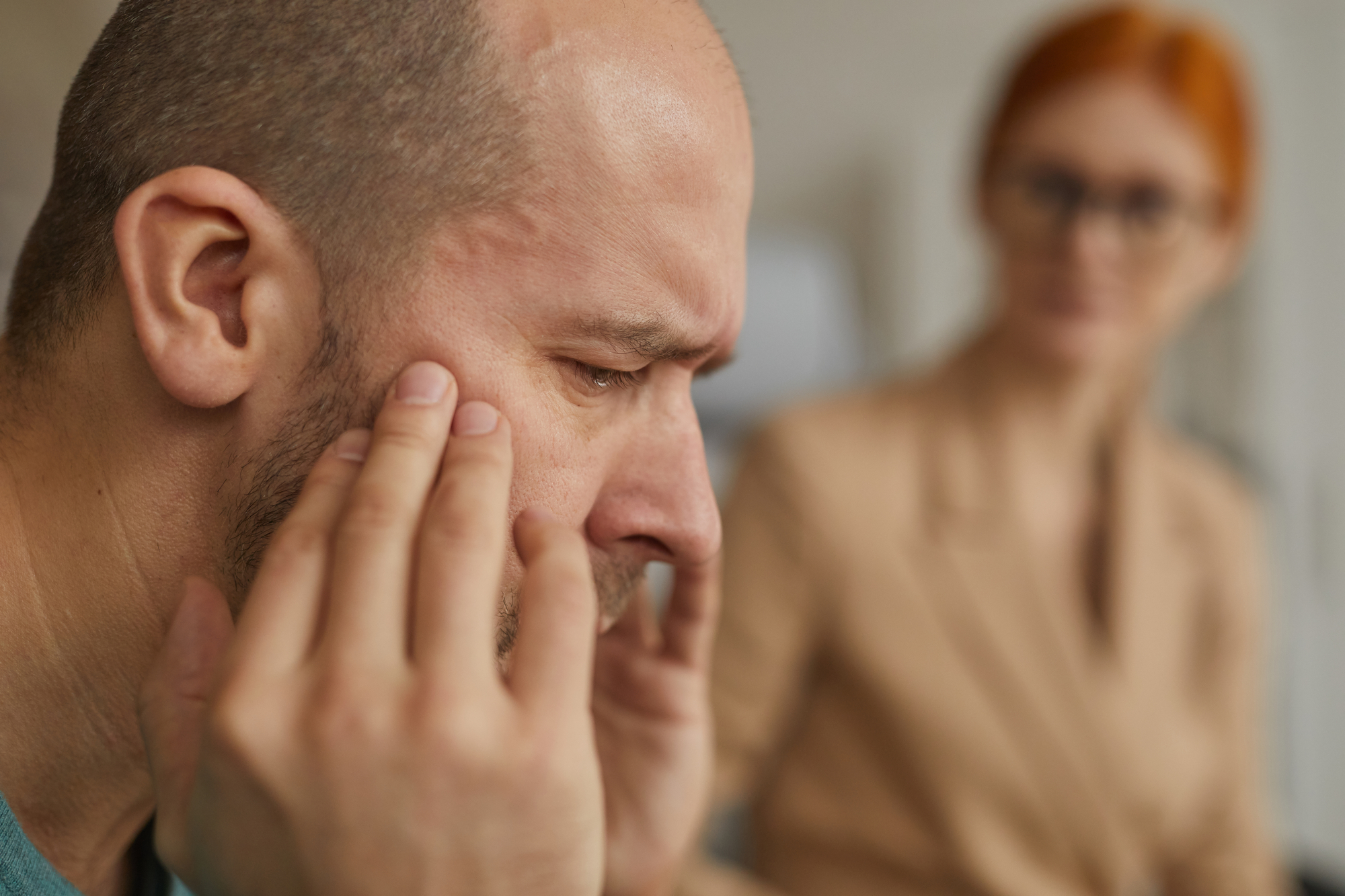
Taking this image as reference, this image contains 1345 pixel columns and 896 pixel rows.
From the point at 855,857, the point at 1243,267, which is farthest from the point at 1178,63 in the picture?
the point at 1243,267

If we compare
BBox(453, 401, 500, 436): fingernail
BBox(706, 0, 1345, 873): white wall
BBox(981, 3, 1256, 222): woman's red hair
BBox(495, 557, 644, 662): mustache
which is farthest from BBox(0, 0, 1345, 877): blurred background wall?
BBox(453, 401, 500, 436): fingernail

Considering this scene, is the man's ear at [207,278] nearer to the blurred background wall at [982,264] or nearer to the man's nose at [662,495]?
the man's nose at [662,495]

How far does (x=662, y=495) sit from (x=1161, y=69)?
3.73 feet

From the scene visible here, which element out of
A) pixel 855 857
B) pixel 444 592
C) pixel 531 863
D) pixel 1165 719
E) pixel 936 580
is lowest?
pixel 855 857

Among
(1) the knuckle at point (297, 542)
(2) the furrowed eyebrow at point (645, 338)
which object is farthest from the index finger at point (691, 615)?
(1) the knuckle at point (297, 542)

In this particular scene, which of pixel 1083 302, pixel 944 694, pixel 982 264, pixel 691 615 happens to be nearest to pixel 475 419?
pixel 691 615

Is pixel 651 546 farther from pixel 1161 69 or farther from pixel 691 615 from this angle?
pixel 1161 69

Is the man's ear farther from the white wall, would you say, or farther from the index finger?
the white wall

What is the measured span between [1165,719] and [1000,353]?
0.54m

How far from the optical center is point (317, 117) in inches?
20.4

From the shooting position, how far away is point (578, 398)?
0.55 meters

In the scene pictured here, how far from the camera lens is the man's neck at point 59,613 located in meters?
0.54

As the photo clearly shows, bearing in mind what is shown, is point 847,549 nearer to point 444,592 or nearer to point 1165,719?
point 1165,719

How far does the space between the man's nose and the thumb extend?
7.9 inches
